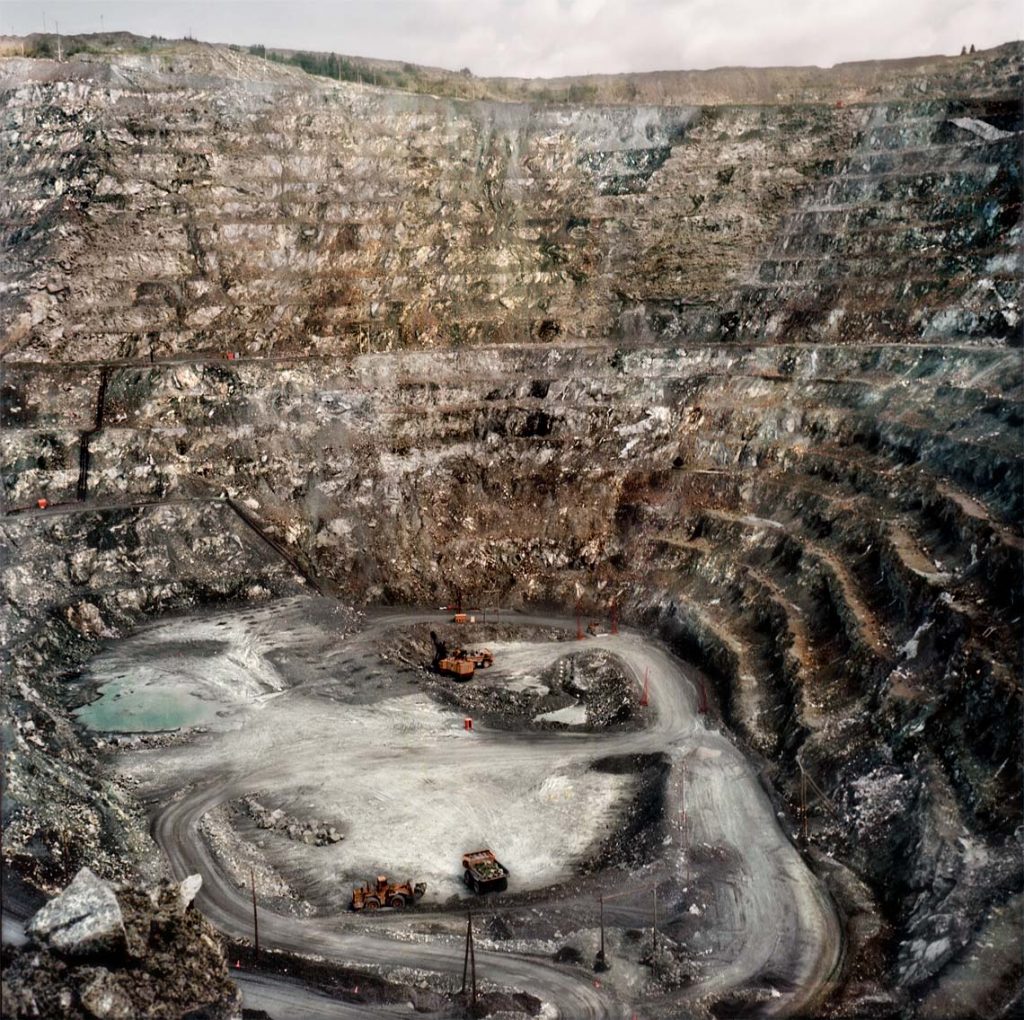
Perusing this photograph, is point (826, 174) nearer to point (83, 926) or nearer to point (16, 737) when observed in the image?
point (16, 737)

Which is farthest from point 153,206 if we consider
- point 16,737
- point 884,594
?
point 884,594

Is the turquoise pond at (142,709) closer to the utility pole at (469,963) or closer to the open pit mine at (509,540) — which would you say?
the open pit mine at (509,540)

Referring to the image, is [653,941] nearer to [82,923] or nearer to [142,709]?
[82,923]

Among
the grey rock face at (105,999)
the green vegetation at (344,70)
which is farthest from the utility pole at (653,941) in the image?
the green vegetation at (344,70)

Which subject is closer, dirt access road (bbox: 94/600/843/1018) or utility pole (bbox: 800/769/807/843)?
dirt access road (bbox: 94/600/843/1018)

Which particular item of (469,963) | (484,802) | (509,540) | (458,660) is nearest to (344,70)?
(509,540)

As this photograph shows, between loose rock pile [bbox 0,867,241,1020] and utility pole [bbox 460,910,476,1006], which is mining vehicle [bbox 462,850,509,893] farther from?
loose rock pile [bbox 0,867,241,1020]

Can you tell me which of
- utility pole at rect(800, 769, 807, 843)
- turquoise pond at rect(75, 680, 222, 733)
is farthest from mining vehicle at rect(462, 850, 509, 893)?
turquoise pond at rect(75, 680, 222, 733)
